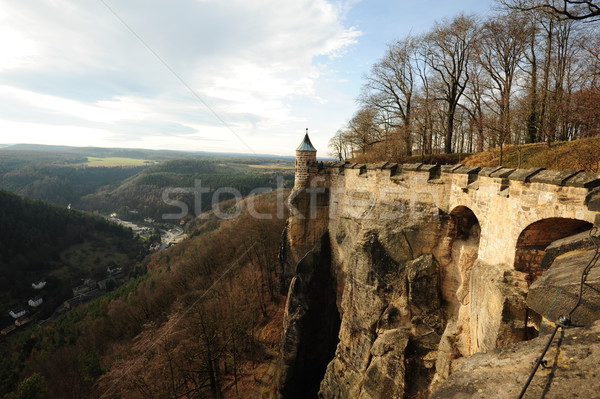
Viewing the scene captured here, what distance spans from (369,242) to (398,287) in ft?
6.74

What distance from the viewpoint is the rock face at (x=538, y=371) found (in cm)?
242

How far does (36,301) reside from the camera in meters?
60.0

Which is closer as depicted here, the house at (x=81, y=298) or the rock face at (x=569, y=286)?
the rock face at (x=569, y=286)

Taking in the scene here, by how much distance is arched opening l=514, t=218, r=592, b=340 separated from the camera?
18.6 feet

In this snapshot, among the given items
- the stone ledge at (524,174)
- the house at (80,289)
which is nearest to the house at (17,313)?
the house at (80,289)

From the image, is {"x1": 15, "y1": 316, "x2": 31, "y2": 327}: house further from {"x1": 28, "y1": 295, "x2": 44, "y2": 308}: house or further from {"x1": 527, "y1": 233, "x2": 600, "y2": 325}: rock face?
{"x1": 527, "y1": 233, "x2": 600, "y2": 325}: rock face

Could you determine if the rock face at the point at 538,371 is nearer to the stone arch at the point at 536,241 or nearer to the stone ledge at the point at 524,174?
the stone arch at the point at 536,241

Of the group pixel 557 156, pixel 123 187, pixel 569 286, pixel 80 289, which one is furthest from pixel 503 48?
pixel 123 187

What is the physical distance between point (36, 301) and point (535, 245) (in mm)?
86617

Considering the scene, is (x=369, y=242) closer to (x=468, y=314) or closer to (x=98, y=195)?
(x=468, y=314)

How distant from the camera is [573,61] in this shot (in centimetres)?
1477

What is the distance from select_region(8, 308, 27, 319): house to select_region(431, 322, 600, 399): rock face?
82037 millimetres

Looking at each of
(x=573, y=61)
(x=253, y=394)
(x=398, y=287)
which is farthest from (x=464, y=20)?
(x=253, y=394)

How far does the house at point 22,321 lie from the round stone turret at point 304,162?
231 feet
